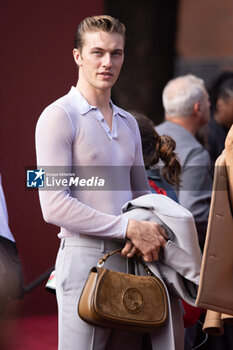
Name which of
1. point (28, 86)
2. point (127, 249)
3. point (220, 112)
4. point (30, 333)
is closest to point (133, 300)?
point (127, 249)

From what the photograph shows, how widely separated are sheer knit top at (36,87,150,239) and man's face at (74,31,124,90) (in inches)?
3.3

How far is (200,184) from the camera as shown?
4.20 metres

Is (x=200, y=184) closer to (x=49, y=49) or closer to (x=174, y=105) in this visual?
(x=174, y=105)

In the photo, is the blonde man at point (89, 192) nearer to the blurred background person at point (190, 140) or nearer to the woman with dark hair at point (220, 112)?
the blurred background person at point (190, 140)

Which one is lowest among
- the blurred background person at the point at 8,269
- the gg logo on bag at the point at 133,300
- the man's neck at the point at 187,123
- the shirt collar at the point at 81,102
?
the blurred background person at the point at 8,269

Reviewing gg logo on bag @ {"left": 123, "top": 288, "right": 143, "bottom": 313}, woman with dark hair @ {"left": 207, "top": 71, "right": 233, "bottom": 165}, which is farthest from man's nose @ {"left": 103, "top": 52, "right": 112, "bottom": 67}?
woman with dark hair @ {"left": 207, "top": 71, "right": 233, "bottom": 165}

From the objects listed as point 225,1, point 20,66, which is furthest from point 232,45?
point 20,66

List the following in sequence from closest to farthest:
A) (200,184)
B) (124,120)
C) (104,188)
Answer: (104,188), (124,120), (200,184)

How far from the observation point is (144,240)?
2574mm

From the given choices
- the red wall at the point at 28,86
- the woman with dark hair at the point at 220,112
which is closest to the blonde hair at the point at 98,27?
the woman with dark hair at the point at 220,112

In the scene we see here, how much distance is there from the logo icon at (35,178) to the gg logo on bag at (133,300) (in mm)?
471

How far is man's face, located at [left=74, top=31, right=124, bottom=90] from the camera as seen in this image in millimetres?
2664

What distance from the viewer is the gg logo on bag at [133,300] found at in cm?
252

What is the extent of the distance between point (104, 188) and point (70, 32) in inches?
126
